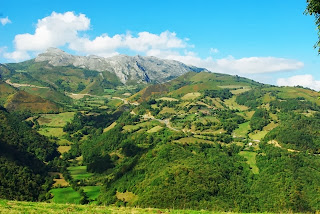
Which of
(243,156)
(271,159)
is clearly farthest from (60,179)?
(271,159)

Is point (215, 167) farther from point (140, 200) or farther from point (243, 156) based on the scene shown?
point (140, 200)

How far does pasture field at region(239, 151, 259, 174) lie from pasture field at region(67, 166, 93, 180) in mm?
96951

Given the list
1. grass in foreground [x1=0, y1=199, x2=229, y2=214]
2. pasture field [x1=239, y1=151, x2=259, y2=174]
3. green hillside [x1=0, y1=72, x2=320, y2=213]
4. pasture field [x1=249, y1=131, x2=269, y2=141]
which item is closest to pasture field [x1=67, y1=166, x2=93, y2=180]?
green hillside [x1=0, y1=72, x2=320, y2=213]

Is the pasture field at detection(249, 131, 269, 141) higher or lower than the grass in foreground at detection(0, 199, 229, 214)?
lower

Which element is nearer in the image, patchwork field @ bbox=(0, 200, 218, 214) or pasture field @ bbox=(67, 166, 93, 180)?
patchwork field @ bbox=(0, 200, 218, 214)

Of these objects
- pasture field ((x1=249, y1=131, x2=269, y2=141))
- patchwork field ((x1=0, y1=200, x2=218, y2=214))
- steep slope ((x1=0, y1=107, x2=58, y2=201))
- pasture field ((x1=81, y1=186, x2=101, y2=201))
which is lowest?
pasture field ((x1=81, y1=186, x2=101, y2=201))

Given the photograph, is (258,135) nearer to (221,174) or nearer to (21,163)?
(221,174)

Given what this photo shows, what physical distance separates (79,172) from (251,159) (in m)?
109

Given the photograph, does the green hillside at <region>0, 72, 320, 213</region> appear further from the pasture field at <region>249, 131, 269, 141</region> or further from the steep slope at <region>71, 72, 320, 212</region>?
the pasture field at <region>249, 131, 269, 141</region>

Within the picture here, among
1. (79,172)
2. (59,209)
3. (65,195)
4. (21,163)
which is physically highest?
(59,209)

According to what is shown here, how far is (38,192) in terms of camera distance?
11638cm

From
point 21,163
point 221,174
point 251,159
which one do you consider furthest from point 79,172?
point 251,159

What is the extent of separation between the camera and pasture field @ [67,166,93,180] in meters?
148

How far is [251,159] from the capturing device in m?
145
